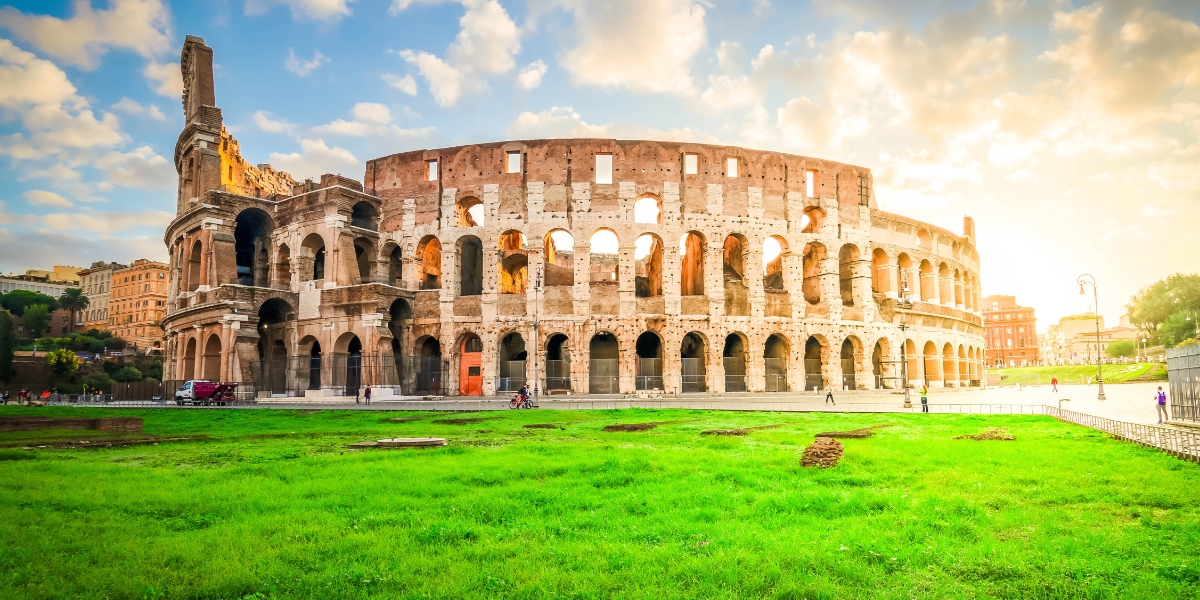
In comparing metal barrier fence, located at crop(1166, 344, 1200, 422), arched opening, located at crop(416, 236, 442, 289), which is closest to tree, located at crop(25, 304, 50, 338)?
arched opening, located at crop(416, 236, 442, 289)

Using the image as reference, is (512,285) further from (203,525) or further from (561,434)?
(203,525)

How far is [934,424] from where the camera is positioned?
1681 cm

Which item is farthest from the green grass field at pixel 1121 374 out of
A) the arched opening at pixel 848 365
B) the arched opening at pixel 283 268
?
the arched opening at pixel 283 268

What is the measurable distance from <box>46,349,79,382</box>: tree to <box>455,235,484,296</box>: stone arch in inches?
1836

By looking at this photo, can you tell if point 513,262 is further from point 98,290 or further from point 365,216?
point 98,290

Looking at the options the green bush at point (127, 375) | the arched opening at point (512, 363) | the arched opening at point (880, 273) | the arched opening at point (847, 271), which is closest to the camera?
the arched opening at point (512, 363)

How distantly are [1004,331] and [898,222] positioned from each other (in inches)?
4043

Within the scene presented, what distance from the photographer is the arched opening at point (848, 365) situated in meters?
41.6

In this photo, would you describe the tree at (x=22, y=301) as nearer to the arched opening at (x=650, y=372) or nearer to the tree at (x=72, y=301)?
the tree at (x=72, y=301)

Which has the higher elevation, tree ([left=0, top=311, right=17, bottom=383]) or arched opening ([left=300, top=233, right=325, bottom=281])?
arched opening ([left=300, top=233, right=325, bottom=281])

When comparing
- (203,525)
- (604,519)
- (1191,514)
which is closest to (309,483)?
(203,525)

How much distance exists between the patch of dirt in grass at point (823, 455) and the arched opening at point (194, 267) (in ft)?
141

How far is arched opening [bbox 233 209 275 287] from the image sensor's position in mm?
43031

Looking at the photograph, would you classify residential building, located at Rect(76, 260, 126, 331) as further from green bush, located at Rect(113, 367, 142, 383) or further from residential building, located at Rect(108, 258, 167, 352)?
green bush, located at Rect(113, 367, 142, 383)
